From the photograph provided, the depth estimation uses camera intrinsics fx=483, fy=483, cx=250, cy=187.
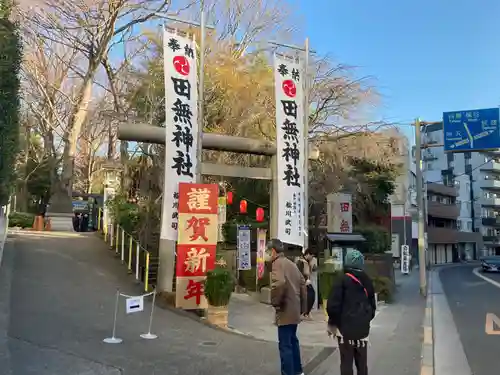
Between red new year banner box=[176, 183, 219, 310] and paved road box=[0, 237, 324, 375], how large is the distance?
24.5 inches

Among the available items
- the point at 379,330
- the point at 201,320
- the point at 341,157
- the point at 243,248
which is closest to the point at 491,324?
the point at 379,330

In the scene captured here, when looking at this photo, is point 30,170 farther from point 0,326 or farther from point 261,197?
point 0,326

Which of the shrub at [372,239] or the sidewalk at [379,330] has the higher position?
the shrub at [372,239]

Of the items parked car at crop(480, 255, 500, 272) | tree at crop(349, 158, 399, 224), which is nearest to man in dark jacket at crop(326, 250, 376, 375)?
tree at crop(349, 158, 399, 224)

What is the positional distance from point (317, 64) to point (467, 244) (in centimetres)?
5913

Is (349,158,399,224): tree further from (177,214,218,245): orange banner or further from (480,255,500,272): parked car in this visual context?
(480,255,500,272): parked car

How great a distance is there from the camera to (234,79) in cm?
1792

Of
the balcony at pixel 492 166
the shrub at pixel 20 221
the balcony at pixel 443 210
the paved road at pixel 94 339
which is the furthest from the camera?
the balcony at pixel 492 166

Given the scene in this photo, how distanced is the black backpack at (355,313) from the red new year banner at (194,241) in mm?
5931

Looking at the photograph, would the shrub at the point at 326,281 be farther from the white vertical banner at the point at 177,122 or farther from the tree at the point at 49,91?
the tree at the point at 49,91

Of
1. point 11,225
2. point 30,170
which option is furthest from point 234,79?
point 30,170

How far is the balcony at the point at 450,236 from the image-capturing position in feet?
182

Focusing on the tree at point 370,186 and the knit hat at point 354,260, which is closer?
the knit hat at point 354,260

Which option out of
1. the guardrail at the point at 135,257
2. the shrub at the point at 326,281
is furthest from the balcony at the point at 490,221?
the guardrail at the point at 135,257
